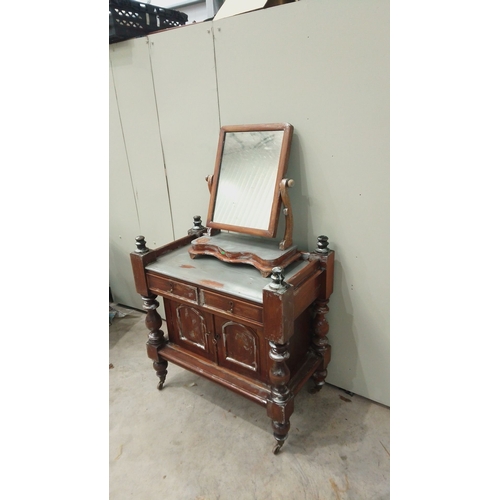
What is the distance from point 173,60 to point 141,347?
1.86m

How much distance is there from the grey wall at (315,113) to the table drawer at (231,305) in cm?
54

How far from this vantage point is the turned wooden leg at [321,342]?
168 cm

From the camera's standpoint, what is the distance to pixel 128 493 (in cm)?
143

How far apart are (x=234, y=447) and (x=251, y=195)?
1.22 meters

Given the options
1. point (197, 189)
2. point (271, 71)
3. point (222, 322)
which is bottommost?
point (222, 322)

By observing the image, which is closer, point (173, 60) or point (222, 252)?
point (222, 252)

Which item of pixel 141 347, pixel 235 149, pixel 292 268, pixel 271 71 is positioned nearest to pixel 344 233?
pixel 292 268

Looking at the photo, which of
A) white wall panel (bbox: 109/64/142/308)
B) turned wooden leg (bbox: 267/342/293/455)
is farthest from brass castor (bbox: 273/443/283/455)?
white wall panel (bbox: 109/64/142/308)

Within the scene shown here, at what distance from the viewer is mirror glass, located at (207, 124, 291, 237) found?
61.2 inches

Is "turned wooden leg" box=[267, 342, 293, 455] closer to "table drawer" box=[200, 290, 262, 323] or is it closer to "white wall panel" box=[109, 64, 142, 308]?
"table drawer" box=[200, 290, 262, 323]

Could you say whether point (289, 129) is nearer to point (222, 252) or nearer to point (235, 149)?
point (235, 149)

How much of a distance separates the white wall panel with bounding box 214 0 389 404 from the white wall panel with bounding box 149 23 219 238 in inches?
3.7

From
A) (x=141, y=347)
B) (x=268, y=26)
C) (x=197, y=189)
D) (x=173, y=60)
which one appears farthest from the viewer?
(x=141, y=347)

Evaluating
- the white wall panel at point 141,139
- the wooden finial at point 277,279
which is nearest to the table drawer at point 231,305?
the wooden finial at point 277,279
